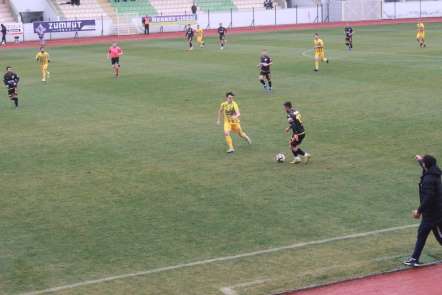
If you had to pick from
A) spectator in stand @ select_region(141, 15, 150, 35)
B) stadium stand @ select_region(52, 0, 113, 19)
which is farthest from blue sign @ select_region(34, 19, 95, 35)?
spectator in stand @ select_region(141, 15, 150, 35)

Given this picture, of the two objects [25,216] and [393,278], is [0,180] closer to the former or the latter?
[25,216]

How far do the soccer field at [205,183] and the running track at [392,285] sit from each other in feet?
1.15

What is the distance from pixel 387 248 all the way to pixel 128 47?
49.8 m

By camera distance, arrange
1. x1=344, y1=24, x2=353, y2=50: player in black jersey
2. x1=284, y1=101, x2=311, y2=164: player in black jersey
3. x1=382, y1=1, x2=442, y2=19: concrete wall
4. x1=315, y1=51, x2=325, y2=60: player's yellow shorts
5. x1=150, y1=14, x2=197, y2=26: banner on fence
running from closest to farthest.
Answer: x1=284, y1=101, x2=311, y2=164: player in black jersey, x1=315, y1=51, x2=325, y2=60: player's yellow shorts, x1=344, y1=24, x2=353, y2=50: player in black jersey, x1=150, y1=14, x2=197, y2=26: banner on fence, x1=382, y1=1, x2=442, y2=19: concrete wall

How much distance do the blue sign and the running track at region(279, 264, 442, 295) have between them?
206ft

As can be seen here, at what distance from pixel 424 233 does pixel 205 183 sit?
6877 millimetres

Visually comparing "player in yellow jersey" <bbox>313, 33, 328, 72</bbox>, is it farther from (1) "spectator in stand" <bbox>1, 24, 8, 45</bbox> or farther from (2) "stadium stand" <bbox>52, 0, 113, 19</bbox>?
(2) "stadium stand" <bbox>52, 0, 113, 19</bbox>

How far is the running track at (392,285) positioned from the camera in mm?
11336

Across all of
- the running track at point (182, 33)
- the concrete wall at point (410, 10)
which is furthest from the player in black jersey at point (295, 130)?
the concrete wall at point (410, 10)

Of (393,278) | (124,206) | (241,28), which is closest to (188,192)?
(124,206)

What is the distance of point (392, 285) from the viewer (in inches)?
456

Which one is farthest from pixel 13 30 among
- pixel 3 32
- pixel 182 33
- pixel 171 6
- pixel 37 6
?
pixel 171 6

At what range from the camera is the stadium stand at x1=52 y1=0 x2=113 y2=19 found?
2965 inches

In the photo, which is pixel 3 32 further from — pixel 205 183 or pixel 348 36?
pixel 205 183
